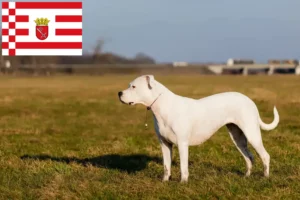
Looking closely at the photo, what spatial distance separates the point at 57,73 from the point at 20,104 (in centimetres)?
8789

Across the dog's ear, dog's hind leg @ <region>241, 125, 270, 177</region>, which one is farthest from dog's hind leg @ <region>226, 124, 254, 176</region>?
the dog's ear

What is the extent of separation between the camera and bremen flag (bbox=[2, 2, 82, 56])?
Result: 15586mm

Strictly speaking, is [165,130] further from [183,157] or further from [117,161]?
[117,161]

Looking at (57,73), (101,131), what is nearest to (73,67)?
(57,73)

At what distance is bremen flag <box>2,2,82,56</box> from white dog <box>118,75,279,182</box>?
7.19 metres

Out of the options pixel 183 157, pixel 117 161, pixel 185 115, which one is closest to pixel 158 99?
pixel 185 115

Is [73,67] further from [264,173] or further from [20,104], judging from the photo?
[264,173]

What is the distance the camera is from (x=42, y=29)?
1576 centimetres

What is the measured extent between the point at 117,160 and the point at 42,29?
513cm

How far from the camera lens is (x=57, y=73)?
389 feet

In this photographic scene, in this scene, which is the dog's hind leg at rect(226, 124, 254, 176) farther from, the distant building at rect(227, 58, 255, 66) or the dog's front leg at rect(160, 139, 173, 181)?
the distant building at rect(227, 58, 255, 66)

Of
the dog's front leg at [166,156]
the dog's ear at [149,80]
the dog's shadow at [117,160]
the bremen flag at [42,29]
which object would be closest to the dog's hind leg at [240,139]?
the dog's front leg at [166,156]

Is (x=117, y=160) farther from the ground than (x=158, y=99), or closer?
closer

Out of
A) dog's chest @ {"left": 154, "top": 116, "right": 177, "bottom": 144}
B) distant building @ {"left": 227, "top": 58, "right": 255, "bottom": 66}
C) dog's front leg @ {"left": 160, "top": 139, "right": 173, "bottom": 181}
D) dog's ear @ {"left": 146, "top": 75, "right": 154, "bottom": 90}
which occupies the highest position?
dog's ear @ {"left": 146, "top": 75, "right": 154, "bottom": 90}
